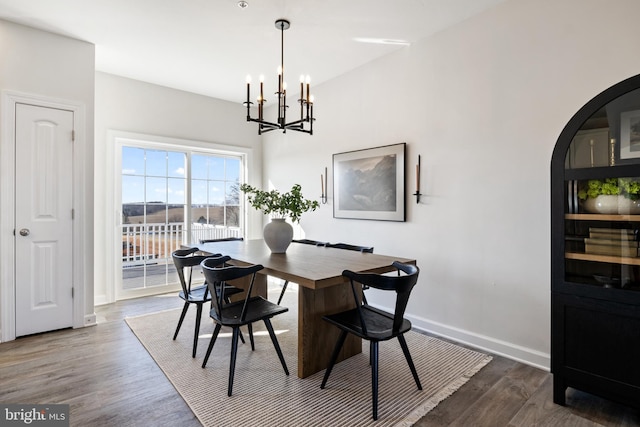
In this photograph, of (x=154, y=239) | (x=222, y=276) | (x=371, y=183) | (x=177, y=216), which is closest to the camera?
(x=222, y=276)

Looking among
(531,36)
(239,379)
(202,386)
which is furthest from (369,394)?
(531,36)

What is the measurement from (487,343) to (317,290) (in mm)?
1565

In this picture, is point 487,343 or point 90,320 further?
point 90,320

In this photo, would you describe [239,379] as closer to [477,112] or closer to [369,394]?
[369,394]

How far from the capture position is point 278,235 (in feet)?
9.48

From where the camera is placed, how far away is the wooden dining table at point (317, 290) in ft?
6.93

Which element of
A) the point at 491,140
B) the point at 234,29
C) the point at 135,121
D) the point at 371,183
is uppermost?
the point at 234,29

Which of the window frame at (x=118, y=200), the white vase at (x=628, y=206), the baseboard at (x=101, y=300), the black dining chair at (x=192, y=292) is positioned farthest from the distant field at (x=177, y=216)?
the white vase at (x=628, y=206)

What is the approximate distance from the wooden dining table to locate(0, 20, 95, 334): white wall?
5.67 feet

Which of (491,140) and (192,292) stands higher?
(491,140)

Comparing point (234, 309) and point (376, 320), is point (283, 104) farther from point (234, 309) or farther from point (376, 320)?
point (376, 320)

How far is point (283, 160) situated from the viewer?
520 centimetres

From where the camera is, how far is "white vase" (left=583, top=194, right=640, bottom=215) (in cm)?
182

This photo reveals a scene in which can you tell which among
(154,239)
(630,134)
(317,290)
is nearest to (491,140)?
(630,134)
